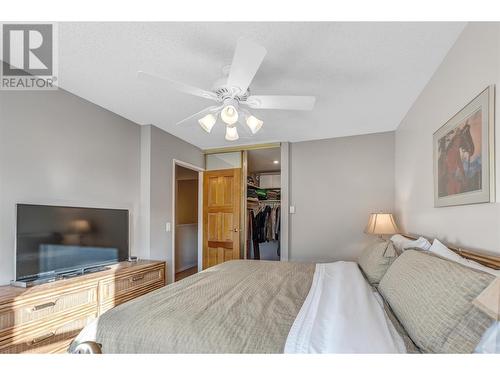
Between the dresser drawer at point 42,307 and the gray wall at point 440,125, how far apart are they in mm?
2646

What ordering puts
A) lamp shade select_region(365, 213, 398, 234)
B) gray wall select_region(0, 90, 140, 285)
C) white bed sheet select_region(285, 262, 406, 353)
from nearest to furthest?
white bed sheet select_region(285, 262, 406, 353) → gray wall select_region(0, 90, 140, 285) → lamp shade select_region(365, 213, 398, 234)

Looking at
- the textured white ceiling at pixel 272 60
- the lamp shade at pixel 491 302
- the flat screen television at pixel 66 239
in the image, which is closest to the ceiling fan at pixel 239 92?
the textured white ceiling at pixel 272 60

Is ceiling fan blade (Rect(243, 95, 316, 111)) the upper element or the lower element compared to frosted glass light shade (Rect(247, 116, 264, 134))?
upper

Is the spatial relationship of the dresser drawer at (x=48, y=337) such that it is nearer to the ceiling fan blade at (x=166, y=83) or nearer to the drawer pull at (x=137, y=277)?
the drawer pull at (x=137, y=277)

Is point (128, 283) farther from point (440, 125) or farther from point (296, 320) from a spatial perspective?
point (440, 125)

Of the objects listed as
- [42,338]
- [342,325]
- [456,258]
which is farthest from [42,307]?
[456,258]

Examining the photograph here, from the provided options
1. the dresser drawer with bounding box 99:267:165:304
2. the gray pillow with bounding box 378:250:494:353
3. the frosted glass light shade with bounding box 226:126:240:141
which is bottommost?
the dresser drawer with bounding box 99:267:165:304

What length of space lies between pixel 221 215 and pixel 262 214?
2.59 ft

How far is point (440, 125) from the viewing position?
1733mm

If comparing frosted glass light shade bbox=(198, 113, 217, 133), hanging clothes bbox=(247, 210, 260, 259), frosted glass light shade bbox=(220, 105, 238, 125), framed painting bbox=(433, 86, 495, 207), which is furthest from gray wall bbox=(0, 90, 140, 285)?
framed painting bbox=(433, 86, 495, 207)

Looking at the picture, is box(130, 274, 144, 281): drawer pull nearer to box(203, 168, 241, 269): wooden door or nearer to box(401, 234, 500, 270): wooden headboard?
box(203, 168, 241, 269): wooden door

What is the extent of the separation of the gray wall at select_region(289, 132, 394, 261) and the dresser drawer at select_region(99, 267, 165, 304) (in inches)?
73.0

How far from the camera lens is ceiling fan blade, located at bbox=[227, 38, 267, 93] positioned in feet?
3.85

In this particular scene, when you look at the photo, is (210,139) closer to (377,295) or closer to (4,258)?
(4,258)
